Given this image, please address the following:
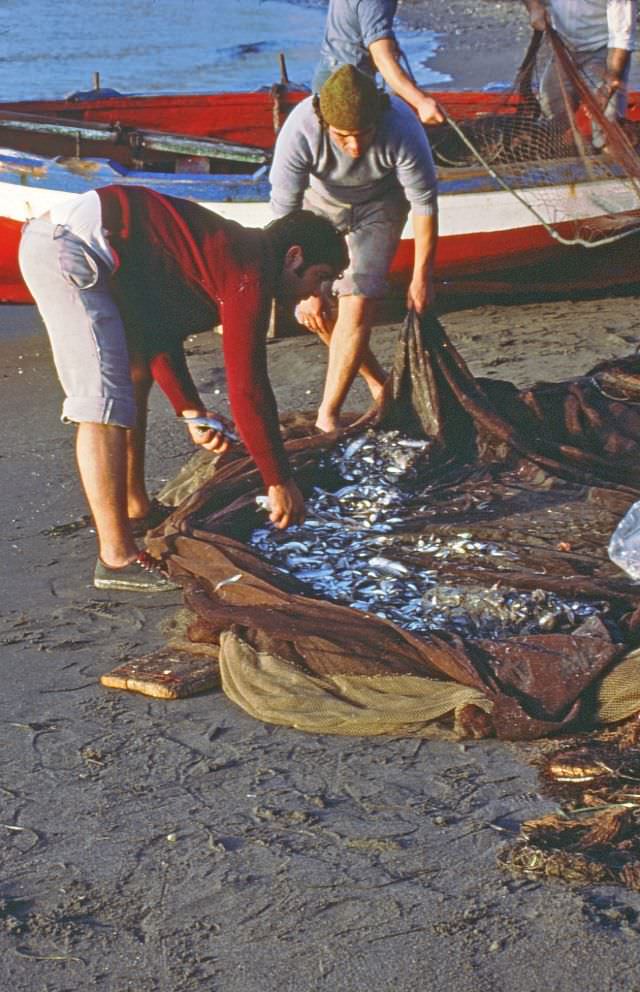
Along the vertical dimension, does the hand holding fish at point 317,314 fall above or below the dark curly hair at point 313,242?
below

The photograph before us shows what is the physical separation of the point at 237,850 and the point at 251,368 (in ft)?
5.20

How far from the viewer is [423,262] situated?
258 inches

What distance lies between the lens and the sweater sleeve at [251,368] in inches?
184

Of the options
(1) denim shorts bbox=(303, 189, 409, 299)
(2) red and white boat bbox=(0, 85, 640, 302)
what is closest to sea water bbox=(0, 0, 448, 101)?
(2) red and white boat bbox=(0, 85, 640, 302)

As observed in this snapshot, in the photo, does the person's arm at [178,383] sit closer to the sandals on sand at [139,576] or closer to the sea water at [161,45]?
the sandals on sand at [139,576]

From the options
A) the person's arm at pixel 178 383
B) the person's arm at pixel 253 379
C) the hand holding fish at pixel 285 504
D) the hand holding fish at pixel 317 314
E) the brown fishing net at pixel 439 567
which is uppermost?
the person's arm at pixel 253 379

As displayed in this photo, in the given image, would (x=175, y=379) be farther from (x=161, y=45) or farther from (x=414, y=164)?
(x=161, y=45)

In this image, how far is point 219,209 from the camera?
8.74m

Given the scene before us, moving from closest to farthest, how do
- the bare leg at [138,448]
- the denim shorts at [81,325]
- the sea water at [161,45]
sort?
the denim shorts at [81,325], the bare leg at [138,448], the sea water at [161,45]

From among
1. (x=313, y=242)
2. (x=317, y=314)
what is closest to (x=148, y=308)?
(x=313, y=242)

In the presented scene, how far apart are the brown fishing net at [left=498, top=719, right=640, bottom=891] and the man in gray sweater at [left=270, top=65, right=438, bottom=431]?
2.70 m

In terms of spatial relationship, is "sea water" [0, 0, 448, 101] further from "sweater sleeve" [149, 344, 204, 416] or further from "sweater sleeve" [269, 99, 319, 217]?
"sweater sleeve" [149, 344, 204, 416]

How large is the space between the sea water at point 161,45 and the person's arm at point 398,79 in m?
14.0

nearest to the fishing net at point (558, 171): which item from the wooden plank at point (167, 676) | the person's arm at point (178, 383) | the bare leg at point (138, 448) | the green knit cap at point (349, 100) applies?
the green knit cap at point (349, 100)
